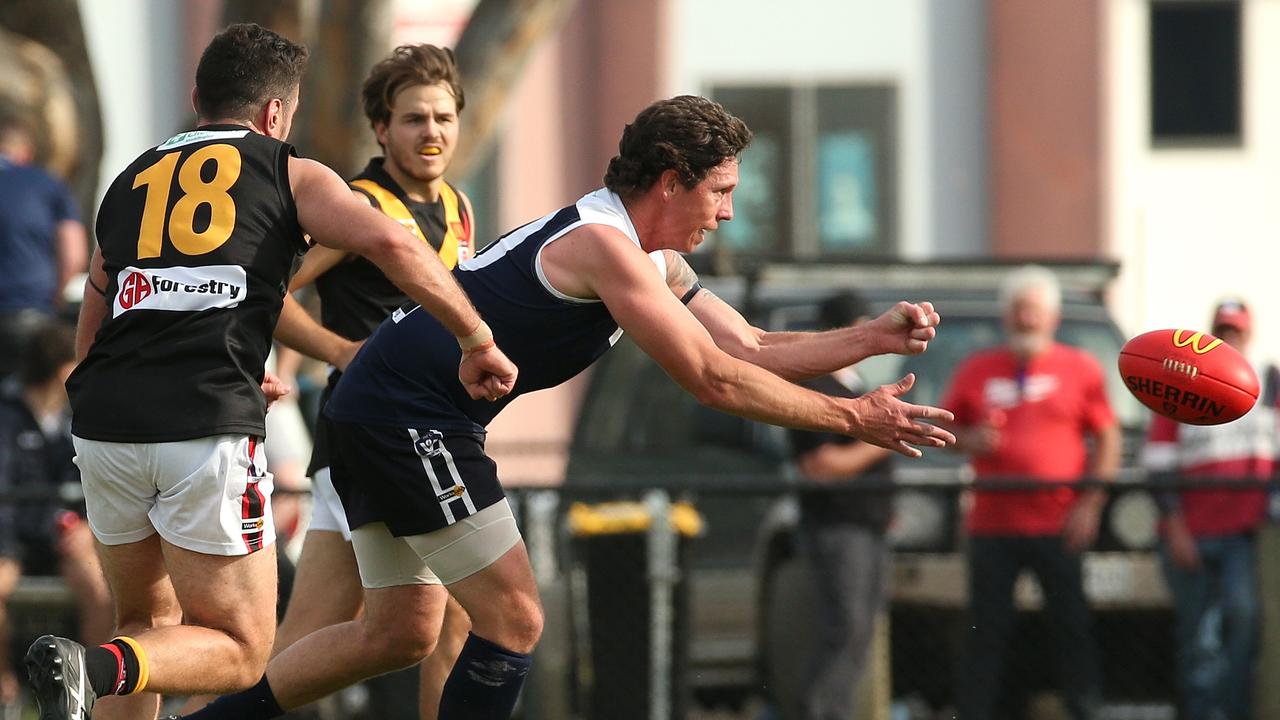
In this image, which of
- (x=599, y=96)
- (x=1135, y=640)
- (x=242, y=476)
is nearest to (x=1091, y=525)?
(x=1135, y=640)

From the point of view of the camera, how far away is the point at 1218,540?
8914 mm

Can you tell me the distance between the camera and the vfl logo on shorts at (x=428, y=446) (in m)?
5.32

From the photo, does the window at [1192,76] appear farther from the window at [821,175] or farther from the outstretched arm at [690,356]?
the outstretched arm at [690,356]

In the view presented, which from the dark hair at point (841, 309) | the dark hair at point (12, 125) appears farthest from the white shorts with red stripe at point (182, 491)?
the dark hair at point (12, 125)

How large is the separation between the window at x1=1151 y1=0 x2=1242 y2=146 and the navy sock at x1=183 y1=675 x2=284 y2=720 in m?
14.2

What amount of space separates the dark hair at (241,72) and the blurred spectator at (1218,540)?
195 inches

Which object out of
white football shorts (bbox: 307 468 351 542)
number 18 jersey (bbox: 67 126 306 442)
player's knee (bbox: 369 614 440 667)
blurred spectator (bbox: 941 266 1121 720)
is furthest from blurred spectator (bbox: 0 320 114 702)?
blurred spectator (bbox: 941 266 1121 720)

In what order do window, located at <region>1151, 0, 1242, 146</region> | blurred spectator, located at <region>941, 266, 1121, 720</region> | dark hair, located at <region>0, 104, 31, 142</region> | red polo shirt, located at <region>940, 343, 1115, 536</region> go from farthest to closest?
1. window, located at <region>1151, 0, 1242, 146</region>
2. dark hair, located at <region>0, 104, 31, 142</region>
3. red polo shirt, located at <region>940, 343, 1115, 536</region>
4. blurred spectator, located at <region>941, 266, 1121, 720</region>

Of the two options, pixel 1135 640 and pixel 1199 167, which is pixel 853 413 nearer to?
pixel 1135 640

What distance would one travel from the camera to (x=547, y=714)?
8641 mm

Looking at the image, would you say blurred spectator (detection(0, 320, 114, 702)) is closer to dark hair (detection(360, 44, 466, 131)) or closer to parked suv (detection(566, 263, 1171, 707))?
parked suv (detection(566, 263, 1171, 707))

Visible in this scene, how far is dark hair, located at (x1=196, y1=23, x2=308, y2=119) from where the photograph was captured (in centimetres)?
519

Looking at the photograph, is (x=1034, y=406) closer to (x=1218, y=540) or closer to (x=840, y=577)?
(x=1218, y=540)

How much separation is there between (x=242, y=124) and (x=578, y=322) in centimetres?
108
